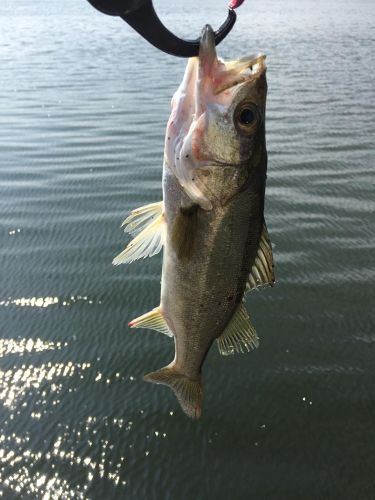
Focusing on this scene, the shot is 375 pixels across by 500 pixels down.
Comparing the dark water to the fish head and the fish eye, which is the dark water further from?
the fish eye

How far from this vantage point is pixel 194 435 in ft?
13.7

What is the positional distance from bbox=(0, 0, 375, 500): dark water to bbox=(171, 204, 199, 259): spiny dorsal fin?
204 cm

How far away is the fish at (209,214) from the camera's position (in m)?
2.56

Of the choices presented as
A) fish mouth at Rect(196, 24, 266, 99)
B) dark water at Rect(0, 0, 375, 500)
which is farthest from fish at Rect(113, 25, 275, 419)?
dark water at Rect(0, 0, 375, 500)

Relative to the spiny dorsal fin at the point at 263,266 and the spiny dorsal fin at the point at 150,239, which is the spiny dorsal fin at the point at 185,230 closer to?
the spiny dorsal fin at the point at 150,239

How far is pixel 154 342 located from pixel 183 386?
1.93 m

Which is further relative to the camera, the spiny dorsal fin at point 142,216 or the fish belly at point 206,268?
the spiny dorsal fin at point 142,216

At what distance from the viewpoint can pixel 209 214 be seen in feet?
9.09

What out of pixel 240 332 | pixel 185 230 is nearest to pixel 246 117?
pixel 185 230

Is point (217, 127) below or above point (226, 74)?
below

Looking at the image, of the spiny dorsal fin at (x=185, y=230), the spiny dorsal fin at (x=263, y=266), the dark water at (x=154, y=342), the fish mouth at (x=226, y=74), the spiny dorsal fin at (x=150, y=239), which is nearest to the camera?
the fish mouth at (x=226, y=74)

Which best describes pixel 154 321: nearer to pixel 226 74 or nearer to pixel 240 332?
pixel 240 332

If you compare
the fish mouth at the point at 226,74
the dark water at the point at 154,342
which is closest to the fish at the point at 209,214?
the fish mouth at the point at 226,74

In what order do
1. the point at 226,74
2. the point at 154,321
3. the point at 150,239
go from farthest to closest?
the point at 154,321
the point at 150,239
the point at 226,74
